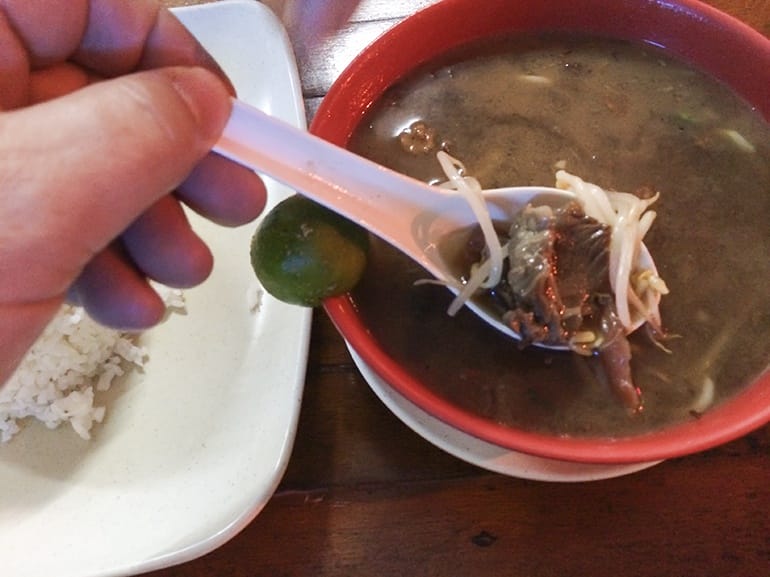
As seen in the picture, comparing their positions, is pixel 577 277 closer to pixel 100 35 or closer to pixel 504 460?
A: pixel 504 460

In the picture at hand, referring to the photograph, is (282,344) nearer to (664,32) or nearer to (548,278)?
(548,278)

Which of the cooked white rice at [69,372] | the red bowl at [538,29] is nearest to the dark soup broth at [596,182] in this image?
the red bowl at [538,29]

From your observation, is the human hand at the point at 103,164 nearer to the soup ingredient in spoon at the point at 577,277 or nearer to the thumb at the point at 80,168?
the thumb at the point at 80,168

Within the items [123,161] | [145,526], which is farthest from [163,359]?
[123,161]

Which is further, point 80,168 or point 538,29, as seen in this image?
point 538,29

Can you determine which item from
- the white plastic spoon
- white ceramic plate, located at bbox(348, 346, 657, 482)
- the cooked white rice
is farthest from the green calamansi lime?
the cooked white rice

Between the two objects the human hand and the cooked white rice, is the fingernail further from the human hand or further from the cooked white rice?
the cooked white rice

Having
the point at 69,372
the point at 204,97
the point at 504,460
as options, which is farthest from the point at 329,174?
the point at 69,372
